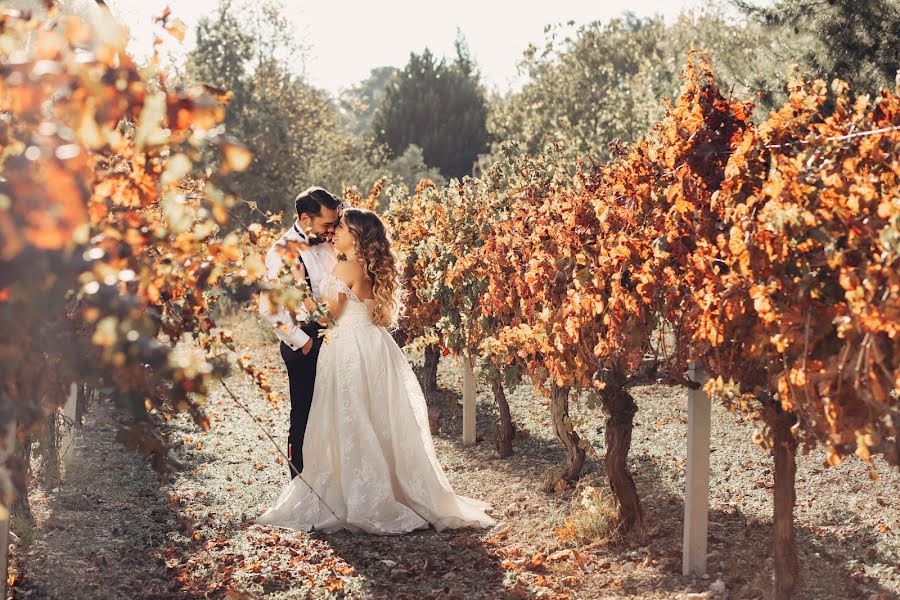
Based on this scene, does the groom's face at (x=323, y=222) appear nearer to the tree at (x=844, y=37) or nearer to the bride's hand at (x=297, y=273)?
the bride's hand at (x=297, y=273)

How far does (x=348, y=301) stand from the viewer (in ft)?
23.1

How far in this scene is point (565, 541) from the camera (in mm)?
6023

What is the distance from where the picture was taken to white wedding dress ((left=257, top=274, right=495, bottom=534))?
6.59m

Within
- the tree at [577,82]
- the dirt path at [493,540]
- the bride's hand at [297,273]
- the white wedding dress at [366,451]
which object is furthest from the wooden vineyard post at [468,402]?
the tree at [577,82]

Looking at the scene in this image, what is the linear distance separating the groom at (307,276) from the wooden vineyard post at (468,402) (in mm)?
1990

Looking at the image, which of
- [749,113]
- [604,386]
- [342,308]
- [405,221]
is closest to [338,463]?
[342,308]

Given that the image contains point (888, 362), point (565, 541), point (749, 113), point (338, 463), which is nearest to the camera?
Answer: point (888, 362)

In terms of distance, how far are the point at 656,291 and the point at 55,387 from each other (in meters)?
Result: 2.88

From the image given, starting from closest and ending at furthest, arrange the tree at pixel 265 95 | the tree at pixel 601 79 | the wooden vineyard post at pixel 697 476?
1. the wooden vineyard post at pixel 697 476
2. the tree at pixel 601 79
3. the tree at pixel 265 95

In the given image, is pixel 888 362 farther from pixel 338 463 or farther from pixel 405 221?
pixel 405 221

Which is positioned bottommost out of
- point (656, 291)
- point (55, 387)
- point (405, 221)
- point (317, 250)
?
point (55, 387)

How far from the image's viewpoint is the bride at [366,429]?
661cm

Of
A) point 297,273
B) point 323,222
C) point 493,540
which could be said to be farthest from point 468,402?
point 297,273

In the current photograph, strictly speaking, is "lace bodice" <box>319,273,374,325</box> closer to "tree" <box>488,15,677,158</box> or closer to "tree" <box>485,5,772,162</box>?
"tree" <box>485,5,772,162</box>
